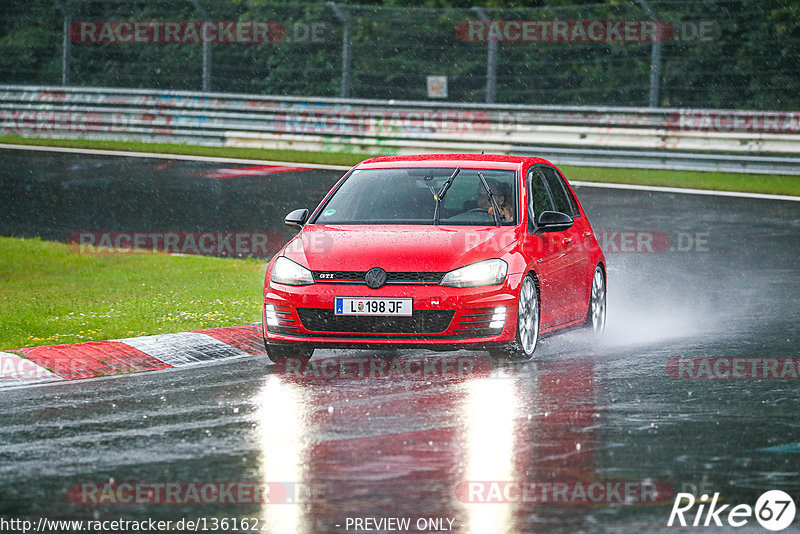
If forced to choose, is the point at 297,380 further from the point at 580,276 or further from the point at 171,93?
the point at 171,93

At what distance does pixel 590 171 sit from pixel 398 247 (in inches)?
622

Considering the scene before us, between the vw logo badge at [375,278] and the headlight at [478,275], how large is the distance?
16.0 inches

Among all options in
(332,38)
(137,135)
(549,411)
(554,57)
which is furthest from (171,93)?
(549,411)

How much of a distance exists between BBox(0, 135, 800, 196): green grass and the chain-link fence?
130cm

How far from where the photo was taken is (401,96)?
30391 millimetres

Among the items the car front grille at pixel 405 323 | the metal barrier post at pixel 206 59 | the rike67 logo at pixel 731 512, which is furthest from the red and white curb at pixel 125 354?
the metal barrier post at pixel 206 59

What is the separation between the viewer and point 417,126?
26.3 meters

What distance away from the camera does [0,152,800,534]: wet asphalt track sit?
5.98 meters

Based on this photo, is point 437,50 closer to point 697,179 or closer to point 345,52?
point 345,52

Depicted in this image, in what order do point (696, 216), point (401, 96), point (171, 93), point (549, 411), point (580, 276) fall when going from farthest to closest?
point (401, 96)
point (171, 93)
point (696, 216)
point (580, 276)
point (549, 411)

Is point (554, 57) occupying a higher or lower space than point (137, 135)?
higher

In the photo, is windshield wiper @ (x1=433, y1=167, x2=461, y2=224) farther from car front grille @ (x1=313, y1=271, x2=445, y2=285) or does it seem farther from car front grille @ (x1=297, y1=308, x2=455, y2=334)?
car front grille @ (x1=297, y1=308, x2=455, y2=334)

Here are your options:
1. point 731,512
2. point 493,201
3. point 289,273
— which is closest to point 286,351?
point 289,273

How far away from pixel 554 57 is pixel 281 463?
24.1 m
